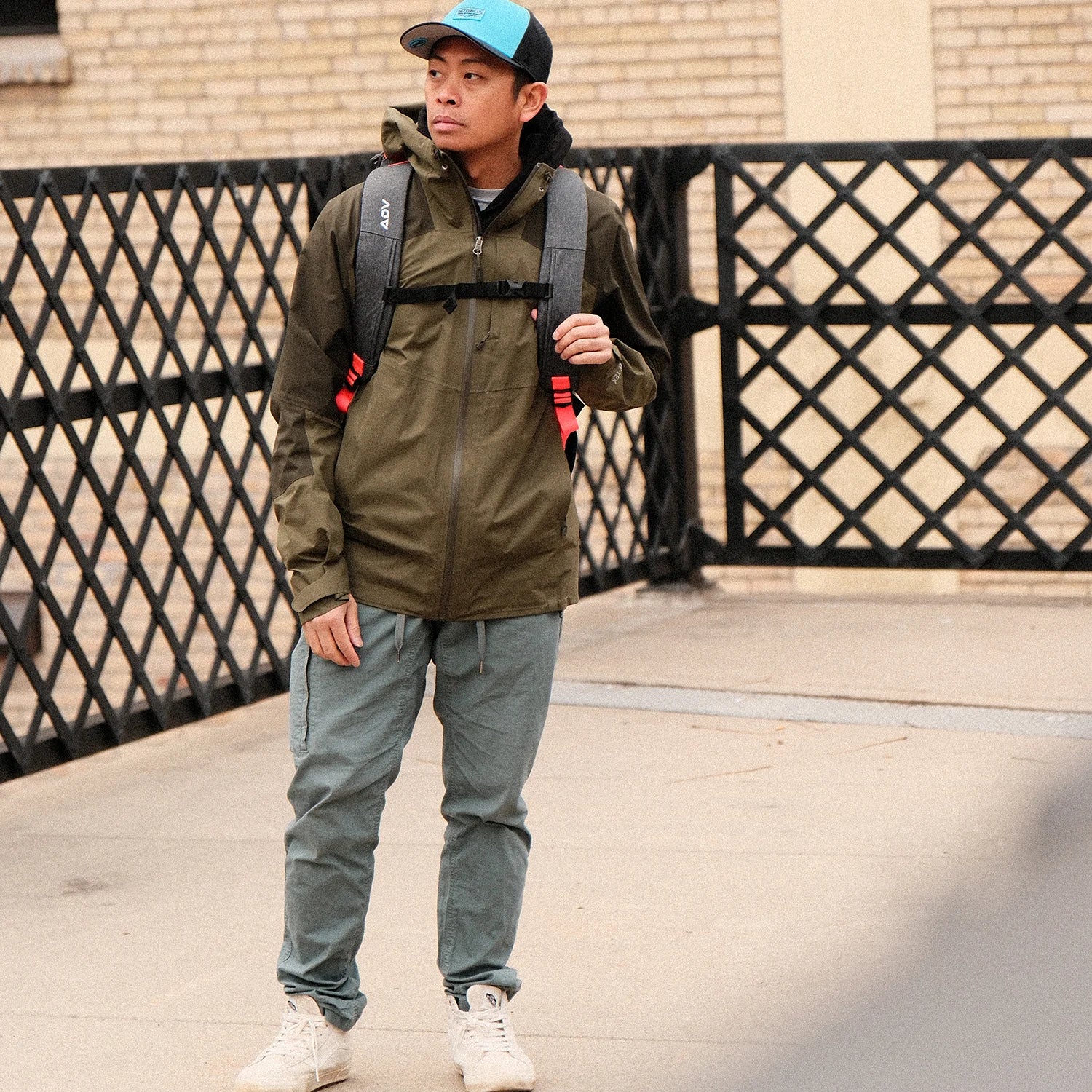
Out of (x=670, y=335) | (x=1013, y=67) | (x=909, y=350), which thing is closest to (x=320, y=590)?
(x=670, y=335)

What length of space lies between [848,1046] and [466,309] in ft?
6.34

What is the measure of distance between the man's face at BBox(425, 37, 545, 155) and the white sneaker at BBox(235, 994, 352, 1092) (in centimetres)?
132

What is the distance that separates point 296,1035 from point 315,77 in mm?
7110

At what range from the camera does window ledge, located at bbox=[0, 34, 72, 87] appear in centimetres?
956

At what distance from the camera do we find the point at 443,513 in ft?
9.21

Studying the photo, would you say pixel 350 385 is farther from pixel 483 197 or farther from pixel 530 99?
pixel 530 99

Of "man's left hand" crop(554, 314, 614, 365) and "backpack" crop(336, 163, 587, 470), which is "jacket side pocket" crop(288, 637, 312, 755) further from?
"man's left hand" crop(554, 314, 614, 365)

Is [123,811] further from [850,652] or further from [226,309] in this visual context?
[226,309]

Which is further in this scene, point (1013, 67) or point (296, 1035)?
point (1013, 67)

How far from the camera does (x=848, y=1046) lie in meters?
0.97

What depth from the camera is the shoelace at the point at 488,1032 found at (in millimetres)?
2973

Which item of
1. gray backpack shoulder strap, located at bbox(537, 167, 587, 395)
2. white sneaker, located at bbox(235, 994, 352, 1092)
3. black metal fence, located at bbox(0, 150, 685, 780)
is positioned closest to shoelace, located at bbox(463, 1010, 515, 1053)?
white sneaker, located at bbox(235, 994, 352, 1092)

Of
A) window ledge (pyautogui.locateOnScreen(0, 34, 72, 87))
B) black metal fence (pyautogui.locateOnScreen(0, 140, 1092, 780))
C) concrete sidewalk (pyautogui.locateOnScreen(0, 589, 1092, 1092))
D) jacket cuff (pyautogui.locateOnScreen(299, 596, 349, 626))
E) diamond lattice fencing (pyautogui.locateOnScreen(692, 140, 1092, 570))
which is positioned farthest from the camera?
window ledge (pyautogui.locateOnScreen(0, 34, 72, 87))

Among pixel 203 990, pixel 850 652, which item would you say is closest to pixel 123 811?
pixel 203 990
